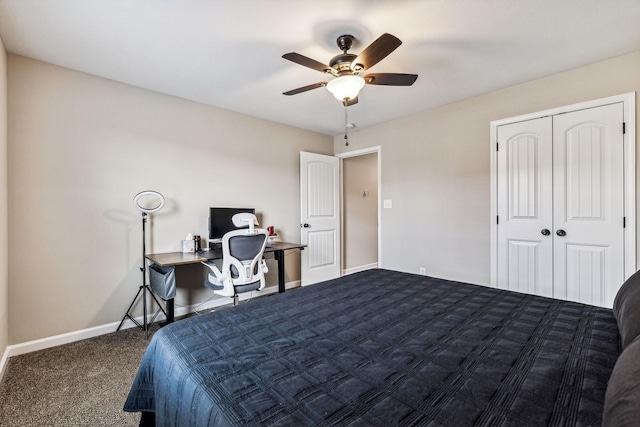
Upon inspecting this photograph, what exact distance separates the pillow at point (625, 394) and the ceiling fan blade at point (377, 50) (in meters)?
1.71

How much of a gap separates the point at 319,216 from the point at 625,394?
13.1 ft

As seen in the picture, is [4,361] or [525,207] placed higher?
[525,207]

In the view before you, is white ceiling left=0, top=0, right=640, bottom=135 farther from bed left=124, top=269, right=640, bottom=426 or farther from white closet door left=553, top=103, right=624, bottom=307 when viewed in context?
bed left=124, top=269, right=640, bottom=426

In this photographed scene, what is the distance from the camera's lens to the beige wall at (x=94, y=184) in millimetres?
2355

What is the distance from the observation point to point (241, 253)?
268 cm

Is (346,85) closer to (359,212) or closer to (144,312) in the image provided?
(144,312)

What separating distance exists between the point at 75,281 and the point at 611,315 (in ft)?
12.9

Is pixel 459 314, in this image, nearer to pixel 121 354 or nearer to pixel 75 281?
pixel 121 354

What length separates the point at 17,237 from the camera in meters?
2.32

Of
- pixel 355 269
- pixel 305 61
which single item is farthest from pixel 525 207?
pixel 355 269

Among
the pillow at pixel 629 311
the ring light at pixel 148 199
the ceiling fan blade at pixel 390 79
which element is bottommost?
the pillow at pixel 629 311

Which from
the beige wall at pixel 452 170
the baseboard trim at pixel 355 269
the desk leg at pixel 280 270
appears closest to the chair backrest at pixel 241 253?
the desk leg at pixel 280 270

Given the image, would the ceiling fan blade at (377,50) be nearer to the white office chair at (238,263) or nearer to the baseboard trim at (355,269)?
the white office chair at (238,263)

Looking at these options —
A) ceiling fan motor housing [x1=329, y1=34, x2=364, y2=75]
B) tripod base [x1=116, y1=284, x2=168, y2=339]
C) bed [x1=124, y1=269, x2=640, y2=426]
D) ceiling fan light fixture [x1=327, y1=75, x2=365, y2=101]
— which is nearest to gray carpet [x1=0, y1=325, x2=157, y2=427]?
tripod base [x1=116, y1=284, x2=168, y2=339]
